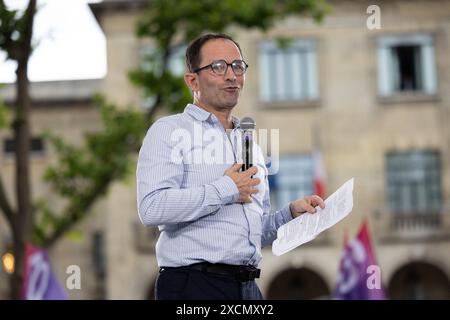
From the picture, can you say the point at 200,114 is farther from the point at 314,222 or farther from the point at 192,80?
the point at 314,222

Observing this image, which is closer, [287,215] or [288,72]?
[287,215]

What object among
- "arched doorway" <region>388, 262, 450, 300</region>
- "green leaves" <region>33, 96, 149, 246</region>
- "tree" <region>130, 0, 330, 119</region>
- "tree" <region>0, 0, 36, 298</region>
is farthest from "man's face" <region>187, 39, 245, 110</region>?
"arched doorway" <region>388, 262, 450, 300</region>

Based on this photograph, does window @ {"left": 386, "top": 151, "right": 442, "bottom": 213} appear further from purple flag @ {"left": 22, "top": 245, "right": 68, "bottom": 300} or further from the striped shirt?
the striped shirt

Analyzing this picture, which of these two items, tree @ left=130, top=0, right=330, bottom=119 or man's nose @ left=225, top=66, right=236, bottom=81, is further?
tree @ left=130, top=0, right=330, bottom=119

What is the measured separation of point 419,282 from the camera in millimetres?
26797

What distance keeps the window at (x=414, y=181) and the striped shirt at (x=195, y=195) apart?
73.7 feet

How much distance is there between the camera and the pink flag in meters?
23.6

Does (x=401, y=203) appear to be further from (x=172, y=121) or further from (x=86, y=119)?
(x=172, y=121)

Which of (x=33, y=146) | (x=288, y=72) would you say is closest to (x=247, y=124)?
(x=288, y=72)

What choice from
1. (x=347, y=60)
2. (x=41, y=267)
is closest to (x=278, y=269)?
(x=347, y=60)

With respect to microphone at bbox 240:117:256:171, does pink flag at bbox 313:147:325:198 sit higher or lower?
higher

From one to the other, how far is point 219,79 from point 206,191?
0.40 meters

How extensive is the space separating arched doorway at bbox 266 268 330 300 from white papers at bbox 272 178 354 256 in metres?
23.3

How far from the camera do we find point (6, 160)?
32281mm
